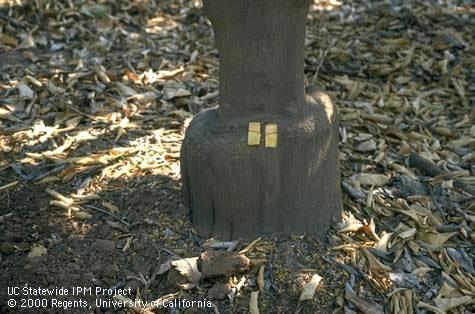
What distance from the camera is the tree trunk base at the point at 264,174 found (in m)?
2.86

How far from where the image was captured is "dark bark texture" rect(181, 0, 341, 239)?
276 cm

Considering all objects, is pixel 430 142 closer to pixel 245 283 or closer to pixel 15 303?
pixel 245 283

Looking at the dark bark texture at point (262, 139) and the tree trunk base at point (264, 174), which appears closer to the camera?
the dark bark texture at point (262, 139)

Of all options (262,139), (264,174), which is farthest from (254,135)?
(264,174)

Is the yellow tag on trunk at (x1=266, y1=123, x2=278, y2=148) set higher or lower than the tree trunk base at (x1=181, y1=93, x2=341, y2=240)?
higher

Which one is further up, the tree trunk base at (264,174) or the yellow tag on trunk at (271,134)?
the yellow tag on trunk at (271,134)

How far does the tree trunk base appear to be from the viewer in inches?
113

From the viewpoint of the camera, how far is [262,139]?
2842mm

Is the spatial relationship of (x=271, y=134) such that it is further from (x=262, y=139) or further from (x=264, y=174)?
(x=264, y=174)

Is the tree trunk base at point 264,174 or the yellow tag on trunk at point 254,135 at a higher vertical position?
the yellow tag on trunk at point 254,135

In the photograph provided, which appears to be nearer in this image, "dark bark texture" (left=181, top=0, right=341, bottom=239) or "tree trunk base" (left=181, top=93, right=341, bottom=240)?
"dark bark texture" (left=181, top=0, right=341, bottom=239)

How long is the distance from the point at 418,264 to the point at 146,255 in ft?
4.02

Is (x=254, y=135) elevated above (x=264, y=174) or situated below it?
above

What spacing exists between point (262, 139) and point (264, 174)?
0.15 metres
